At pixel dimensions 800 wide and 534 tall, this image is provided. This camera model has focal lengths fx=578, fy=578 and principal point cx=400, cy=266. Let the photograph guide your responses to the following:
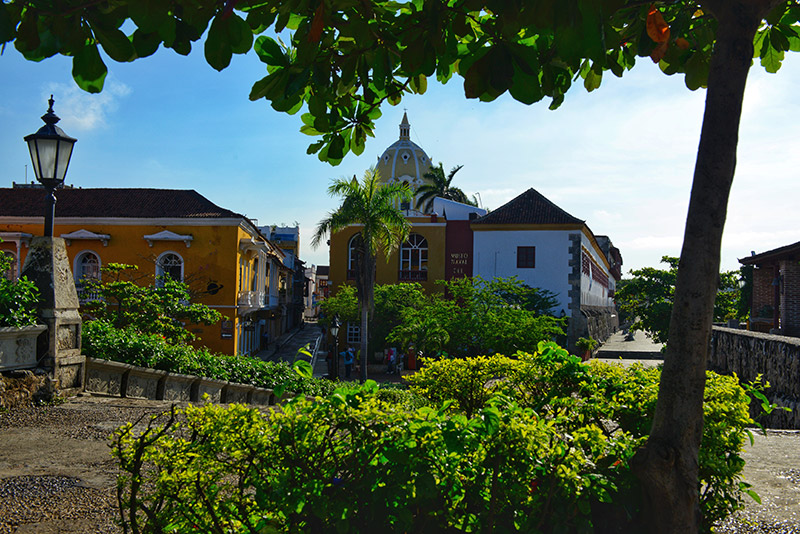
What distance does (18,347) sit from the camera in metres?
6.30

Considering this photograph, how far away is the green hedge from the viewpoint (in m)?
8.14

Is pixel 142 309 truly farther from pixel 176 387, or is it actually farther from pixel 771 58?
pixel 771 58

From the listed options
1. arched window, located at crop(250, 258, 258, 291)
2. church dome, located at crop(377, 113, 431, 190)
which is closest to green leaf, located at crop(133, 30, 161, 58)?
arched window, located at crop(250, 258, 258, 291)

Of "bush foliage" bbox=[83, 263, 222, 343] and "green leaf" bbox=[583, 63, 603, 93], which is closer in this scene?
"green leaf" bbox=[583, 63, 603, 93]

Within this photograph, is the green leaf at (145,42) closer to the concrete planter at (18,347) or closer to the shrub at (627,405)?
the shrub at (627,405)

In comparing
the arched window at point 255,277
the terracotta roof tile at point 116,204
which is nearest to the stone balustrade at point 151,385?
the terracotta roof tile at point 116,204

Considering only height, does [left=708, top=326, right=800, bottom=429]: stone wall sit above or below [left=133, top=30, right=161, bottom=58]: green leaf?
below

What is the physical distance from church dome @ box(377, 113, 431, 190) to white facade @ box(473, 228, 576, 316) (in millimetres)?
27860

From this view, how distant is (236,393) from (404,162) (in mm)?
51764

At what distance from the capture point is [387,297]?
29.3 m

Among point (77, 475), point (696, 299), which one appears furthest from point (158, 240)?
point (696, 299)

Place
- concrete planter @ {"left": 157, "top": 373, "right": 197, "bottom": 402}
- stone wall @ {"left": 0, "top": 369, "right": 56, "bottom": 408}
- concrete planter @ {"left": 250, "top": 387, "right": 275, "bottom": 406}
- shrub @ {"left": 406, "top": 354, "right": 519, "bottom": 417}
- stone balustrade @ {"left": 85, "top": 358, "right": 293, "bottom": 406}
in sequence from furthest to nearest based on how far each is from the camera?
1. concrete planter @ {"left": 250, "top": 387, "right": 275, "bottom": 406}
2. concrete planter @ {"left": 157, "top": 373, "right": 197, "bottom": 402}
3. stone balustrade @ {"left": 85, "top": 358, "right": 293, "bottom": 406}
4. stone wall @ {"left": 0, "top": 369, "right": 56, "bottom": 408}
5. shrub @ {"left": 406, "top": 354, "right": 519, "bottom": 417}

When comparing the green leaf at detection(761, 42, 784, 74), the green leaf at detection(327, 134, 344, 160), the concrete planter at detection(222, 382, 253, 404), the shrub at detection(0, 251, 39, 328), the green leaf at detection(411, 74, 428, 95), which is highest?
the green leaf at detection(761, 42, 784, 74)

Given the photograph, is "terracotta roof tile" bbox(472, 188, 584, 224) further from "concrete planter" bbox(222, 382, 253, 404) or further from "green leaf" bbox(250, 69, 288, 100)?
"green leaf" bbox(250, 69, 288, 100)
